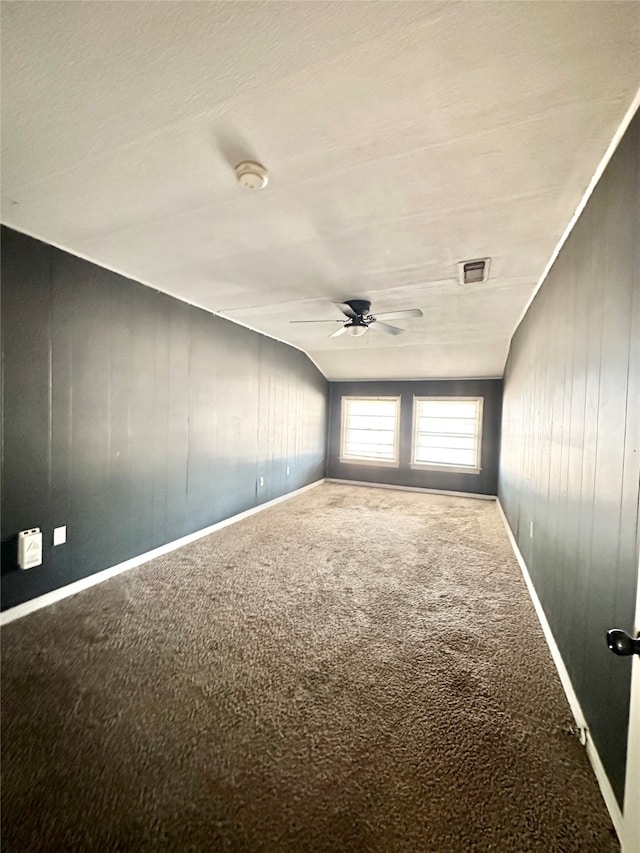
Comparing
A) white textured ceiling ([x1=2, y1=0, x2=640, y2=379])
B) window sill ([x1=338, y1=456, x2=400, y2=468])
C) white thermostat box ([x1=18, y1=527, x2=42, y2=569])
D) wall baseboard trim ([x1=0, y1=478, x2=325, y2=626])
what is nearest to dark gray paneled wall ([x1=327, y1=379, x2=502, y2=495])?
window sill ([x1=338, y1=456, x2=400, y2=468])

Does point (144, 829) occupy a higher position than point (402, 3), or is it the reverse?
point (402, 3)

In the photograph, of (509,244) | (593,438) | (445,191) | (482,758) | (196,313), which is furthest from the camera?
(196,313)

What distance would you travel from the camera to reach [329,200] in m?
1.60

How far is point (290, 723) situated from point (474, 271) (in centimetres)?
288

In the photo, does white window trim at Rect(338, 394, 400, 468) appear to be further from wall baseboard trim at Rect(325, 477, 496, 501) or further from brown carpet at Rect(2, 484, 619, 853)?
brown carpet at Rect(2, 484, 619, 853)

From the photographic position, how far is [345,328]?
3189 millimetres

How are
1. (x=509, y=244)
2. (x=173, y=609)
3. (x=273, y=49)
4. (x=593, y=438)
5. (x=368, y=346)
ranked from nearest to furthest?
(x=273, y=49) < (x=593, y=438) < (x=509, y=244) < (x=173, y=609) < (x=368, y=346)

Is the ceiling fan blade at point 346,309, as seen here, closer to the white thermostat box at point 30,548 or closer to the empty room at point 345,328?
the empty room at point 345,328

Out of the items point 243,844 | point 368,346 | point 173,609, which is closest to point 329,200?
point 243,844

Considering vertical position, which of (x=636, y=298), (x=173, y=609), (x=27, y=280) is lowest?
(x=173, y=609)

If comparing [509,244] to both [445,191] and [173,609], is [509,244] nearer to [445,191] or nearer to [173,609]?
[445,191]

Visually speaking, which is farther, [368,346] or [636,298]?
[368,346]

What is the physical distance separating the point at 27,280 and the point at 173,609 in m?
2.30

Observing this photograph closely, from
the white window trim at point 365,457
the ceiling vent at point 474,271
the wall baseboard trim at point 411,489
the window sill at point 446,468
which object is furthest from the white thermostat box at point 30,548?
the window sill at point 446,468
